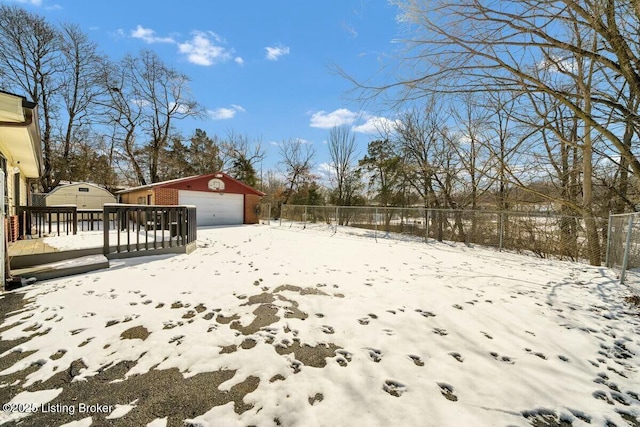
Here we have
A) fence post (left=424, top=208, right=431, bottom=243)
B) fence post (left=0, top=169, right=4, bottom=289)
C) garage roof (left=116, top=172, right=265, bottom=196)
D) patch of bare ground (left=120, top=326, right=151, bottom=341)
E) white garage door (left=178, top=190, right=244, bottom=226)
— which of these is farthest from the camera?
white garage door (left=178, top=190, right=244, bottom=226)

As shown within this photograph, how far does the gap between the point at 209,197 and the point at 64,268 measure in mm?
11485

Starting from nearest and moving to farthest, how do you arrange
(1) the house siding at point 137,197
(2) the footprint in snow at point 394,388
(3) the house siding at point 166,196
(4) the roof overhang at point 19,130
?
(2) the footprint in snow at point 394,388 < (4) the roof overhang at point 19,130 < (3) the house siding at point 166,196 < (1) the house siding at point 137,197

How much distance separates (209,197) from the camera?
1540 centimetres

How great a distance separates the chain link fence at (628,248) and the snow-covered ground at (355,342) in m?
0.55

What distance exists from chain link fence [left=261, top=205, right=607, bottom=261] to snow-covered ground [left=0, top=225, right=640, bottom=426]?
5198 mm

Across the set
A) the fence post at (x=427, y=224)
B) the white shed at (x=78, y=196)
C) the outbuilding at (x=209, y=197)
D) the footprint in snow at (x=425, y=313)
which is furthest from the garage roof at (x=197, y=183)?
the footprint in snow at (x=425, y=313)

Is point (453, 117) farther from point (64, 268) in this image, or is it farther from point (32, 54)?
point (32, 54)

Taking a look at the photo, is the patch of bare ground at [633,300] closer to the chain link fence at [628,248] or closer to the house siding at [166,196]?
the chain link fence at [628,248]

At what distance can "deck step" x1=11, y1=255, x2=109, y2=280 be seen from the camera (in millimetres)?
4070

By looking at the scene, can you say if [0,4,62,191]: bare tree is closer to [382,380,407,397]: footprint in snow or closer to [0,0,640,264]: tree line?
[0,0,640,264]: tree line

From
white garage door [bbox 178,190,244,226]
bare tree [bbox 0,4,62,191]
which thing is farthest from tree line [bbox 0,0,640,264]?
white garage door [bbox 178,190,244,226]

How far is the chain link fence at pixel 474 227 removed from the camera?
8828 mm

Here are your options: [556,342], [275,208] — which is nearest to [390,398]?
[556,342]

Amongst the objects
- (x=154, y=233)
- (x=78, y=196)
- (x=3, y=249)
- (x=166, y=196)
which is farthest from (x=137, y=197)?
(x=3, y=249)
